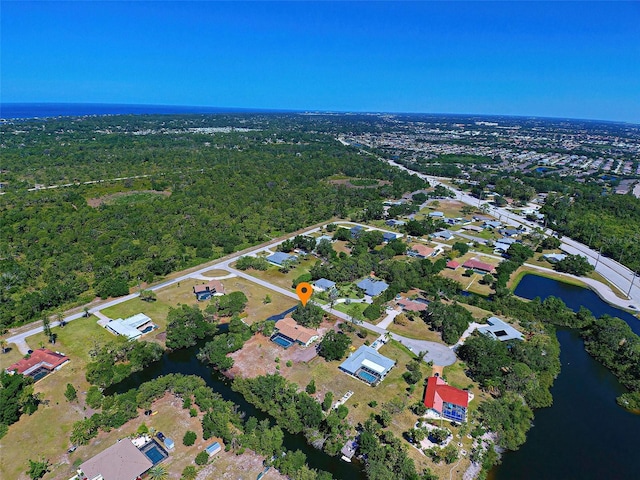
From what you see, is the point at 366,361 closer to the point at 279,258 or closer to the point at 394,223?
the point at 279,258

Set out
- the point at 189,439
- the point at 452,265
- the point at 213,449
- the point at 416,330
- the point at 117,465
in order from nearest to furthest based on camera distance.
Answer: the point at 117,465 → the point at 213,449 → the point at 189,439 → the point at 416,330 → the point at 452,265

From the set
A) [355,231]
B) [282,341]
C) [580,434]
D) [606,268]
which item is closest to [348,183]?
[355,231]

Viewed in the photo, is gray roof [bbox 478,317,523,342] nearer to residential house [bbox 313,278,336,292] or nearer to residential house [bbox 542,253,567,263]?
residential house [bbox 313,278,336,292]

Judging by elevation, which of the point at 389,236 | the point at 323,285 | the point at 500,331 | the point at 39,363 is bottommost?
the point at 389,236

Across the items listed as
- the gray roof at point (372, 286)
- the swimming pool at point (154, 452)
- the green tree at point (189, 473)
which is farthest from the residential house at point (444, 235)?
the swimming pool at point (154, 452)

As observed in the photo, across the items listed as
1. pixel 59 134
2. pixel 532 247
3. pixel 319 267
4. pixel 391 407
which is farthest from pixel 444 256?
pixel 59 134

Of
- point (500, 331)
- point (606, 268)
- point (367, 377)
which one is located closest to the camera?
point (367, 377)
